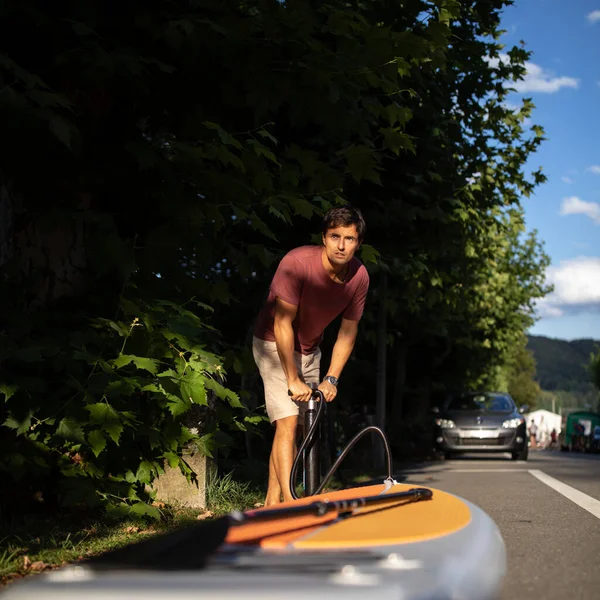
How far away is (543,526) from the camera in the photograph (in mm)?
7465

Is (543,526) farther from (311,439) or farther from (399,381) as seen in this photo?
(399,381)

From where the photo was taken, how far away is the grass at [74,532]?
5.38 metres

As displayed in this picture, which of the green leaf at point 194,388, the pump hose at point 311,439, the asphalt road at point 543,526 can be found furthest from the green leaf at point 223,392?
the asphalt road at point 543,526

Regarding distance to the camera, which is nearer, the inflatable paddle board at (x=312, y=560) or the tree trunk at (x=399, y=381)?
the inflatable paddle board at (x=312, y=560)

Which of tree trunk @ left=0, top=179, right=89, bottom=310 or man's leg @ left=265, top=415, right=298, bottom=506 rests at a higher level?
tree trunk @ left=0, top=179, right=89, bottom=310

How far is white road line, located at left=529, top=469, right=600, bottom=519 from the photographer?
8953mm

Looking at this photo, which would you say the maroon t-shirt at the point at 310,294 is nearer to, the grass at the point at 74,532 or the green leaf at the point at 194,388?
the green leaf at the point at 194,388

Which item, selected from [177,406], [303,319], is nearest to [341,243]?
[303,319]

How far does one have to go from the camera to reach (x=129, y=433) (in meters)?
7.15

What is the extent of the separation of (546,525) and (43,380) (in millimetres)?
3895

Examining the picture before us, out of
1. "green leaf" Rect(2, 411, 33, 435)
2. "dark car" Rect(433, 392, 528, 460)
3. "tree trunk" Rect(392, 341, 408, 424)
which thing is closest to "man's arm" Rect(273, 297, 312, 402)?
"green leaf" Rect(2, 411, 33, 435)

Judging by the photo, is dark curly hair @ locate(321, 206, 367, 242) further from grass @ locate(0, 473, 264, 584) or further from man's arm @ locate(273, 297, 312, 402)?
grass @ locate(0, 473, 264, 584)

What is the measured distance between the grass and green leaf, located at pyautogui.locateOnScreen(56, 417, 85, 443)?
615 millimetres

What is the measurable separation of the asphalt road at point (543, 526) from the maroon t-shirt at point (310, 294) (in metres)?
1.75
